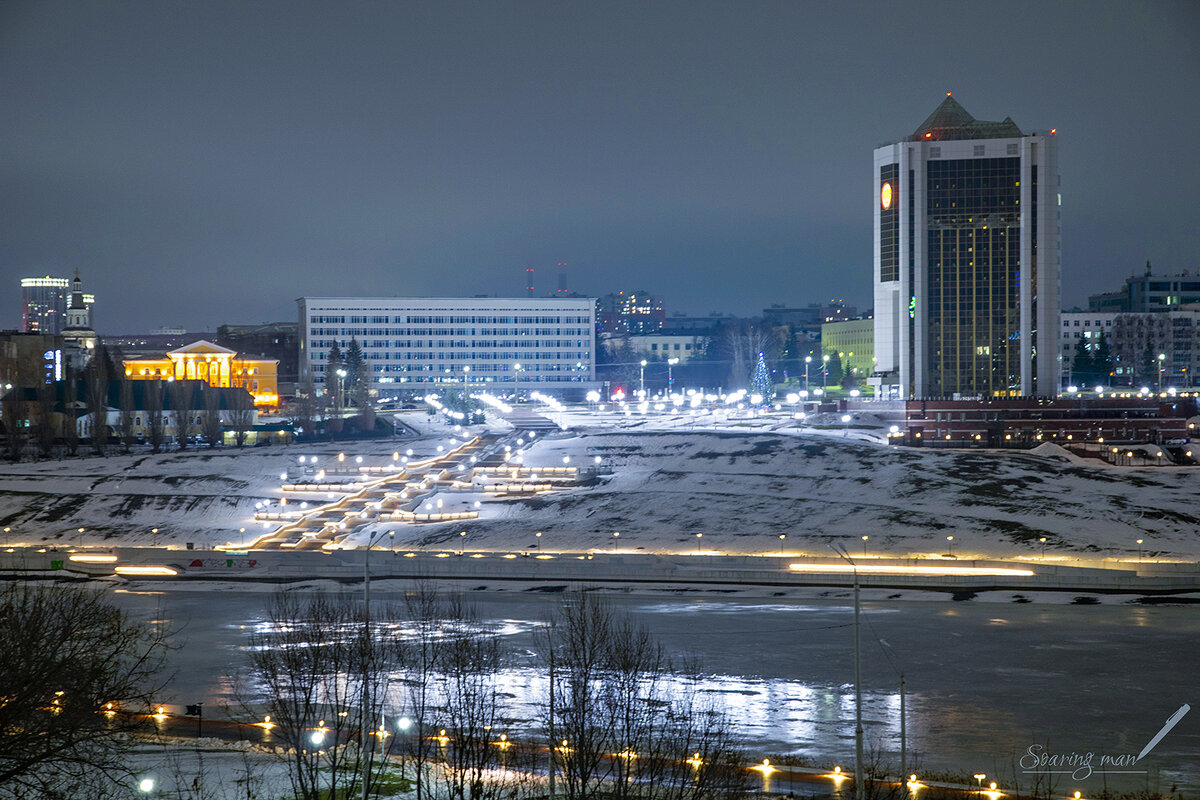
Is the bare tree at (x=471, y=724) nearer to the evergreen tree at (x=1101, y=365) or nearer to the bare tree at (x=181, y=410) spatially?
the bare tree at (x=181, y=410)

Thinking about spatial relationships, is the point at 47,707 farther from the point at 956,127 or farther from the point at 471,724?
the point at 956,127

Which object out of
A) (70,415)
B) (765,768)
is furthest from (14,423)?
(765,768)

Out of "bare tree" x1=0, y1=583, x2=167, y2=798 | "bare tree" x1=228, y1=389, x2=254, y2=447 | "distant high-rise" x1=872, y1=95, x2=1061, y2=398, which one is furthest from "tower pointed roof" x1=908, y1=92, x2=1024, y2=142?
"bare tree" x1=0, y1=583, x2=167, y2=798

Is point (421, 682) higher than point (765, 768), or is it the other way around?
point (421, 682)

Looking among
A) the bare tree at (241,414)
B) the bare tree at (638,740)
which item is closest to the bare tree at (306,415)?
the bare tree at (241,414)

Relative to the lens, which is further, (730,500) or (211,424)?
(211,424)

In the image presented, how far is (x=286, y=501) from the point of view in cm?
8575

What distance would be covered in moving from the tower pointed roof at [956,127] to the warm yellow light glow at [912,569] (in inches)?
3126

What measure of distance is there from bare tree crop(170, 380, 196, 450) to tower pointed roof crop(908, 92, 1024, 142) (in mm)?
82873

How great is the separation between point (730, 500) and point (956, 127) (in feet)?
229

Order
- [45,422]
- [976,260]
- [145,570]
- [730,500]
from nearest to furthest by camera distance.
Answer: [145,570], [730,500], [45,422], [976,260]

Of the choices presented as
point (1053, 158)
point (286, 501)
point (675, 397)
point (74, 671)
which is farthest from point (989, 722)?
point (675, 397)

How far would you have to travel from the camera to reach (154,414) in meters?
112

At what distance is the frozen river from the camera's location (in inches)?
1246
